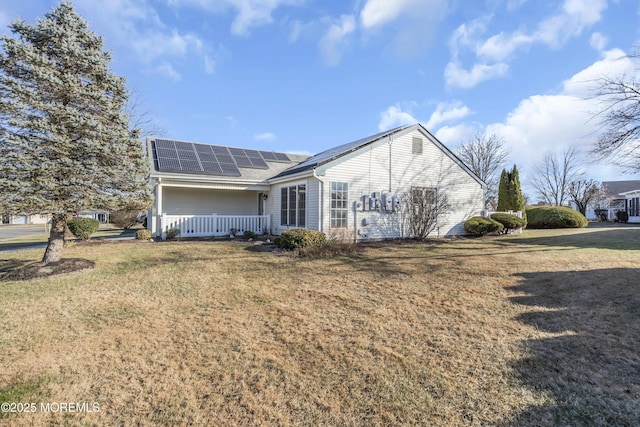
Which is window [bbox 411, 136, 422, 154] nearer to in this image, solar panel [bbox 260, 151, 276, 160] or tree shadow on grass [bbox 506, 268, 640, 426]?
solar panel [bbox 260, 151, 276, 160]

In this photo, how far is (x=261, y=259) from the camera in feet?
28.9

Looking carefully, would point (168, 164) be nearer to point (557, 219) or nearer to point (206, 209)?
point (206, 209)

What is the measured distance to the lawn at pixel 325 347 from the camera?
8.71ft

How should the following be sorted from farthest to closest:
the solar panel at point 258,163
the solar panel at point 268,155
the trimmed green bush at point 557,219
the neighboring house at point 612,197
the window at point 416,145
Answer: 1. the neighboring house at point 612,197
2. the trimmed green bush at point 557,219
3. the solar panel at point 268,155
4. the solar panel at point 258,163
5. the window at point 416,145

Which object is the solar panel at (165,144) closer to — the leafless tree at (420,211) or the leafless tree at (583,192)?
the leafless tree at (420,211)

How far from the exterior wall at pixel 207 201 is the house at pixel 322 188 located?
5cm

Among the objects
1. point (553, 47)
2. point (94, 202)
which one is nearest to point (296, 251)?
point (94, 202)

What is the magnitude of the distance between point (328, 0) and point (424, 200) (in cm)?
862

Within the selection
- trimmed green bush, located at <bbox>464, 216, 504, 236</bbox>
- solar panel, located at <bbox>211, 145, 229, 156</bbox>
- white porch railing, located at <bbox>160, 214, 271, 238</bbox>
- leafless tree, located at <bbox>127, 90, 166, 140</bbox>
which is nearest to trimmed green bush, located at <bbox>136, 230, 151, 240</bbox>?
white porch railing, located at <bbox>160, 214, 271, 238</bbox>

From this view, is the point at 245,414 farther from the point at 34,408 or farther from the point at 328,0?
the point at 328,0

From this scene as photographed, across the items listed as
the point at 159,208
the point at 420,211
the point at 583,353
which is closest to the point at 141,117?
the point at 159,208

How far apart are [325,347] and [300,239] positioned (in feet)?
20.2

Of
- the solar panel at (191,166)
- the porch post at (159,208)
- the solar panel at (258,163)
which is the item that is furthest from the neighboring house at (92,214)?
the solar panel at (258,163)

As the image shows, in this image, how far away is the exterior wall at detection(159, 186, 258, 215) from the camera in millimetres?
14875
